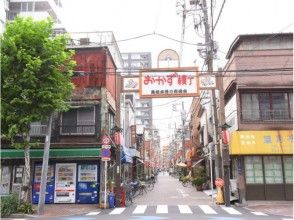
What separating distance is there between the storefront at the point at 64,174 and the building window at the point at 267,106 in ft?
32.0

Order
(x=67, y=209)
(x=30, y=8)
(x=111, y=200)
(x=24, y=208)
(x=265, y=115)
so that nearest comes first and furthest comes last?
(x=24, y=208) → (x=67, y=209) → (x=111, y=200) → (x=265, y=115) → (x=30, y=8)

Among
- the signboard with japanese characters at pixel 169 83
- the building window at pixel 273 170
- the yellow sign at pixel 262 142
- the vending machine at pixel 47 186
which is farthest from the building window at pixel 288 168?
the vending machine at pixel 47 186

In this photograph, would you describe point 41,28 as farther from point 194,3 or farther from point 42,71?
point 194,3

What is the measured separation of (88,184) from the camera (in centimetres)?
2403

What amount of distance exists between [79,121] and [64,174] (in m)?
3.43

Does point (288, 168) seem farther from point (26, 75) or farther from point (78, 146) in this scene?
point (26, 75)

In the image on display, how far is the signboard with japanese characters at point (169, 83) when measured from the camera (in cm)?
2325

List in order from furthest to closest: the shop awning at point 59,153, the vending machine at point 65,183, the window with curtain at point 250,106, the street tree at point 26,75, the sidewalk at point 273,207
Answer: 1. the window with curtain at point 250,106
2. the vending machine at point 65,183
3. the shop awning at point 59,153
4. the street tree at point 26,75
5. the sidewalk at point 273,207

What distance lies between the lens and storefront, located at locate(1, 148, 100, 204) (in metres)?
23.7

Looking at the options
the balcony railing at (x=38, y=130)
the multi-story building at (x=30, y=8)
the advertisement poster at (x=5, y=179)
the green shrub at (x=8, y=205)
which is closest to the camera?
the green shrub at (x=8, y=205)

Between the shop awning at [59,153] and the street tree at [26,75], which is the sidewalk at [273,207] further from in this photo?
the street tree at [26,75]

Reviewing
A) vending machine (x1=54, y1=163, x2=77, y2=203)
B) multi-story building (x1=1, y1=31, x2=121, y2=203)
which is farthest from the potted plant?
vending machine (x1=54, y1=163, x2=77, y2=203)

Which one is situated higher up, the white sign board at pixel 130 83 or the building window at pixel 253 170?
the white sign board at pixel 130 83

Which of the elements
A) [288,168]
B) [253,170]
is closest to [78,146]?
[253,170]
